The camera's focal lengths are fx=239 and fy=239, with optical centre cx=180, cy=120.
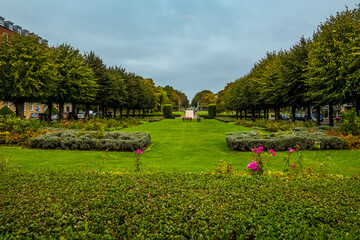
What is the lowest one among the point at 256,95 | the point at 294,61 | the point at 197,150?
the point at 197,150

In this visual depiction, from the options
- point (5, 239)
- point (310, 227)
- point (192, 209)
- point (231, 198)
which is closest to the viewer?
point (5, 239)

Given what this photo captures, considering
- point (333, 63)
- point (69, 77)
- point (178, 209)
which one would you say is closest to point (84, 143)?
point (178, 209)

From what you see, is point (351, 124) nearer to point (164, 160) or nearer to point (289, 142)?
point (289, 142)

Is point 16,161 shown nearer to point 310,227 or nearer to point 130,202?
point 130,202

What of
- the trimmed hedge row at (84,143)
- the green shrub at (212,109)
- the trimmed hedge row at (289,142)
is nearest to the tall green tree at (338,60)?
the trimmed hedge row at (289,142)

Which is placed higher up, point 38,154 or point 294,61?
point 294,61

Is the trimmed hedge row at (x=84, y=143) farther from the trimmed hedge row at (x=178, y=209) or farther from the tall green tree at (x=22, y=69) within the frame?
the tall green tree at (x=22, y=69)

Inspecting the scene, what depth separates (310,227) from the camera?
2826mm

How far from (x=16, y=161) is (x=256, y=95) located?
106 feet

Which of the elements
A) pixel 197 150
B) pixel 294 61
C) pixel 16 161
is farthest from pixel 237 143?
pixel 294 61

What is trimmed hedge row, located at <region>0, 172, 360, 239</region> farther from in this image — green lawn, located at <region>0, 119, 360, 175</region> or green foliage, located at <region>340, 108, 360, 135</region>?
green foliage, located at <region>340, 108, 360, 135</region>

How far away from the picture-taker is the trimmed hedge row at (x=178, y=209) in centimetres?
272

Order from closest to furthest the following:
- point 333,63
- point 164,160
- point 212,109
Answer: point 164,160 → point 333,63 → point 212,109

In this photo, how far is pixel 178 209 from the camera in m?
3.17
